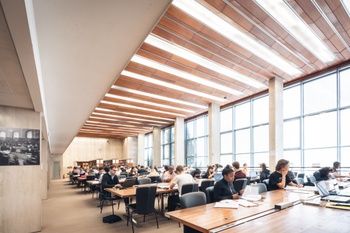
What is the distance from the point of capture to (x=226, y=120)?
12398 mm

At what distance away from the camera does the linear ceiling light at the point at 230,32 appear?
4.57 metres

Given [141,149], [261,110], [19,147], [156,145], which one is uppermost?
[261,110]

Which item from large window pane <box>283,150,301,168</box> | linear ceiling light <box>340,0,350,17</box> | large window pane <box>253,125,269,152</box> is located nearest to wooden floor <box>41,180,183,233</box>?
linear ceiling light <box>340,0,350,17</box>

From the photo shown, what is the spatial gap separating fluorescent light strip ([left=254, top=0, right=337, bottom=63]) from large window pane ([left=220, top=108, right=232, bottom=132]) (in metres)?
5.67

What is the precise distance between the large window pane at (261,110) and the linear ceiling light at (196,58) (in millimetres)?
1699

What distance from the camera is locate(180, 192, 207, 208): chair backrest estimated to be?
2.90 metres

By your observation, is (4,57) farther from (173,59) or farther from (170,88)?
(170,88)

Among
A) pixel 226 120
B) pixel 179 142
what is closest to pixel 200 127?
pixel 179 142

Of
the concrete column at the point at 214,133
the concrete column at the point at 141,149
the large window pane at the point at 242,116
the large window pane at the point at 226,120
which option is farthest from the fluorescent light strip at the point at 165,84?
the concrete column at the point at 141,149

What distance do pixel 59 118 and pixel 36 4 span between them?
21.0 ft

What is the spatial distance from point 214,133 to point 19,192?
8.92 m

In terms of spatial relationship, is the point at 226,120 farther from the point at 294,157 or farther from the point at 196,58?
the point at 196,58

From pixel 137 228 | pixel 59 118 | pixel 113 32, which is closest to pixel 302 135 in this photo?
pixel 137 228

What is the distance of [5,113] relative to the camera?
15.3ft
